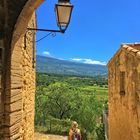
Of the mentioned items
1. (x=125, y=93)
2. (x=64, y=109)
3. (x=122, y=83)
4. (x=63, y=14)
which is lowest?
(x=64, y=109)

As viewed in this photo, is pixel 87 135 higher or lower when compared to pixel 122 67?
lower

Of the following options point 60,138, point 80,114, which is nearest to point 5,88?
point 60,138

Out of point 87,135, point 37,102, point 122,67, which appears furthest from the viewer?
point 37,102

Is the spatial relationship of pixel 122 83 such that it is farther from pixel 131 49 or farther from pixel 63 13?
pixel 63 13

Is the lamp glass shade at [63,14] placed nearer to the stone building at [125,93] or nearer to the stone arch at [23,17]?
the stone arch at [23,17]

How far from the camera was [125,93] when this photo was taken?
1143cm

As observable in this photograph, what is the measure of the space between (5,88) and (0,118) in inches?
16.8

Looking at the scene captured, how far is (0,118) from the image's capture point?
492cm

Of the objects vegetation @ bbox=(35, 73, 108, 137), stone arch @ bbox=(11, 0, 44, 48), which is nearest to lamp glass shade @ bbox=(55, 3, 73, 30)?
stone arch @ bbox=(11, 0, 44, 48)

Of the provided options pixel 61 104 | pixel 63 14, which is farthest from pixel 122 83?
pixel 61 104

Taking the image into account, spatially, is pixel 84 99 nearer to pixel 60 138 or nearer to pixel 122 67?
pixel 60 138

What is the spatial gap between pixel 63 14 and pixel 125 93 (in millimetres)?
6546

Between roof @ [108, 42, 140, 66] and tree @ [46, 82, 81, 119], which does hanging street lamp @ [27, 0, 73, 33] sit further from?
tree @ [46, 82, 81, 119]

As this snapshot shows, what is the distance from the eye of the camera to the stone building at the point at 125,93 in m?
9.91
